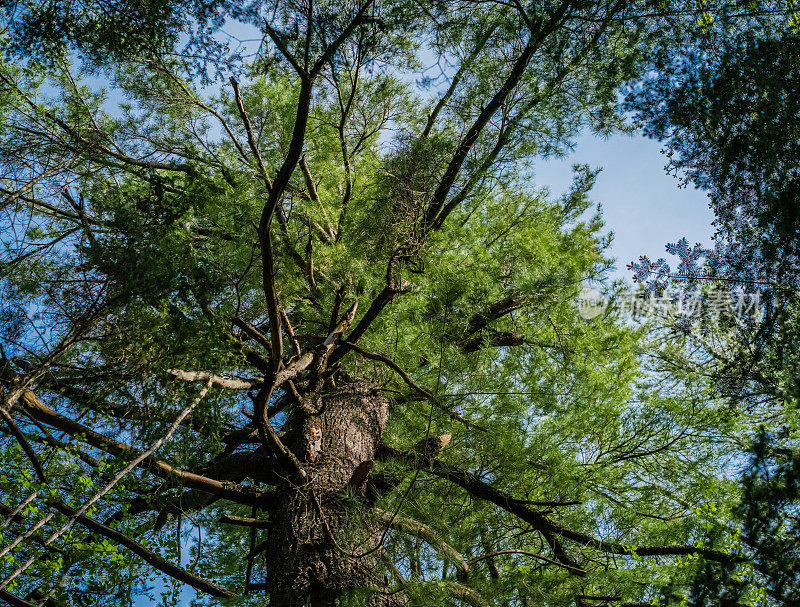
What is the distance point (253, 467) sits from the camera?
4.22 metres

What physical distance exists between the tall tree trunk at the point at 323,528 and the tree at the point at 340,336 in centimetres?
2

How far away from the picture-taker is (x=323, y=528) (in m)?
3.65

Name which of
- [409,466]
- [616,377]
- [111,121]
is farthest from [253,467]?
[111,121]

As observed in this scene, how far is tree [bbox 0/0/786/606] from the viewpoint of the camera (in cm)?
341

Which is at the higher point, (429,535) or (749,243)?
(749,243)

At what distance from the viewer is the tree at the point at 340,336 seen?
3414mm

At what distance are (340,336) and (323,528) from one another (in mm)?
1492

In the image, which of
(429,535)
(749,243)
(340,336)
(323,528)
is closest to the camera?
(749,243)

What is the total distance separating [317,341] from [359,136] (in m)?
2.34

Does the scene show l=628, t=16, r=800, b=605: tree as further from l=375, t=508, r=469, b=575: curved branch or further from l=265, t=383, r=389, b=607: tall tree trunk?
l=265, t=383, r=389, b=607: tall tree trunk

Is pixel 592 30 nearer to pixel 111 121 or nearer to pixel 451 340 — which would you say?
pixel 451 340

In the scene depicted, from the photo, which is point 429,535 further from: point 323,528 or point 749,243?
point 749,243

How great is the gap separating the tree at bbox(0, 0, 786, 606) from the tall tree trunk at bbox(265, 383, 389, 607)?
0.05 ft

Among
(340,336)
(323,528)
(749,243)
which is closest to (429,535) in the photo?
(323,528)
